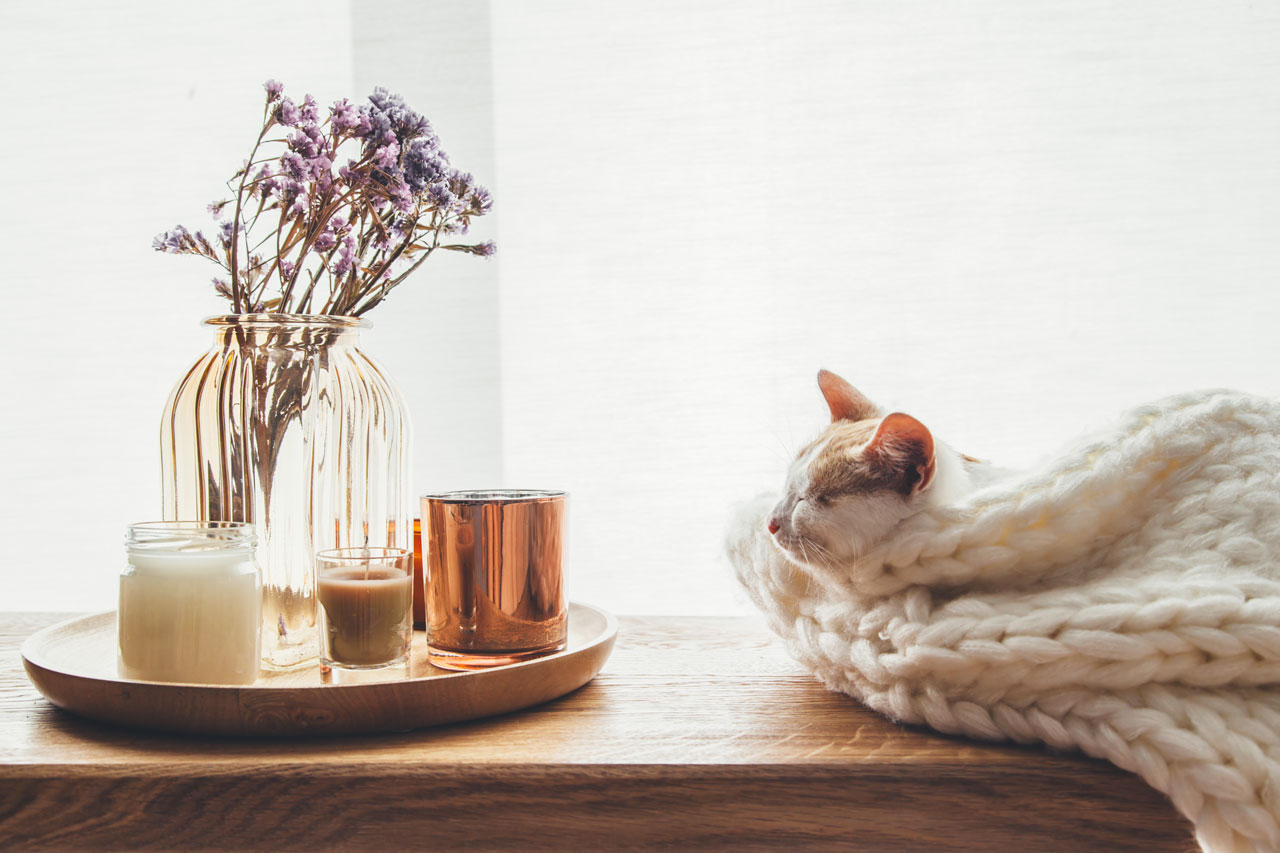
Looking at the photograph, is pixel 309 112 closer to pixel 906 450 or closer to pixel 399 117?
pixel 399 117

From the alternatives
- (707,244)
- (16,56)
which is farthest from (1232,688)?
(16,56)

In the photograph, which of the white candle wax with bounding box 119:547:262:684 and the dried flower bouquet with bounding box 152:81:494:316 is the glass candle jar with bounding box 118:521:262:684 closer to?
the white candle wax with bounding box 119:547:262:684

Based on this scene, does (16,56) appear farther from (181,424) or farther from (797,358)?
(797,358)

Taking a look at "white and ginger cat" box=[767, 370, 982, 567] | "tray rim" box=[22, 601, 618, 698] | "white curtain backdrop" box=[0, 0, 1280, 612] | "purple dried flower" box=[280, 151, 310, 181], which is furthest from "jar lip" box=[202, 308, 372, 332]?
"white curtain backdrop" box=[0, 0, 1280, 612]

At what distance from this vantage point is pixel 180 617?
57cm

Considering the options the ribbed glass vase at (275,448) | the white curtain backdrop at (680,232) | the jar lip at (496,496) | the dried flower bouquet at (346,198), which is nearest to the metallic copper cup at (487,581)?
the jar lip at (496,496)

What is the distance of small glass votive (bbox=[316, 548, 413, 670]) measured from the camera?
23.6 inches

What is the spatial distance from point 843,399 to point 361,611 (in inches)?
14.7

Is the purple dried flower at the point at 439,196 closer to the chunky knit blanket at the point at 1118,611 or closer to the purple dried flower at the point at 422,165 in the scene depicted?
the purple dried flower at the point at 422,165

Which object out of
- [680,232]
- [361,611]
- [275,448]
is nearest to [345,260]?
[275,448]

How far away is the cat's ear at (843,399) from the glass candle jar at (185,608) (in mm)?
428

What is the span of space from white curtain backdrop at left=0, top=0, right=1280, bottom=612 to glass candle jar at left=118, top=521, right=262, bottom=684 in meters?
0.59

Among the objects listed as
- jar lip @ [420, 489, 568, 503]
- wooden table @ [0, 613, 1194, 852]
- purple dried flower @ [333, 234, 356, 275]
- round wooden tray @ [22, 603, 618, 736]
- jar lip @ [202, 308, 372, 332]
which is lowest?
wooden table @ [0, 613, 1194, 852]

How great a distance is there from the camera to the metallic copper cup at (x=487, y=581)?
62 centimetres
